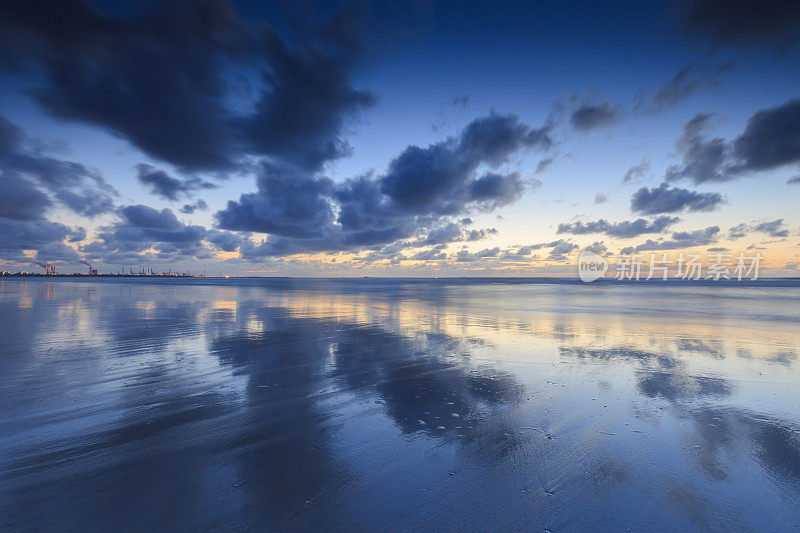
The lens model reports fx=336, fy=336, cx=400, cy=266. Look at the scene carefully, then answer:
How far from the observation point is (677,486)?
4.03 meters

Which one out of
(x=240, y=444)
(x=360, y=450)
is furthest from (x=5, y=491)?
(x=360, y=450)

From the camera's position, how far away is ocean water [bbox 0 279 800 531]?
3.57 metres

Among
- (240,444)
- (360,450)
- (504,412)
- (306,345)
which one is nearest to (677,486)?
(504,412)

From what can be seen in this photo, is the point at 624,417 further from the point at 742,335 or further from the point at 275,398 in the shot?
the point at 742,335

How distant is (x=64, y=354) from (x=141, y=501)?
9.14 m

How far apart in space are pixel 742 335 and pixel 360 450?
694 inches

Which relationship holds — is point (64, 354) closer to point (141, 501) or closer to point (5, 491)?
point (5, 491)

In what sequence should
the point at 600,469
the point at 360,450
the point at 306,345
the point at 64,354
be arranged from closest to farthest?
the point at 600,469
the point at 360,450
the point at 64,354
the point at 306,345

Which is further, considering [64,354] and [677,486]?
[64,354]

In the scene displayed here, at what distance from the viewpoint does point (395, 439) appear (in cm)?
513

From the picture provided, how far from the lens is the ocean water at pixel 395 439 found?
357 cm

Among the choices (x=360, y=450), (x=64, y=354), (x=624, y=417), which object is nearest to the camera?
(x=360, y=450)

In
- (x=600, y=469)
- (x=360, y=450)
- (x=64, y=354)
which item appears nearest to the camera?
(x=600, y=469)

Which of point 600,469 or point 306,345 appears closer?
point 600,469
